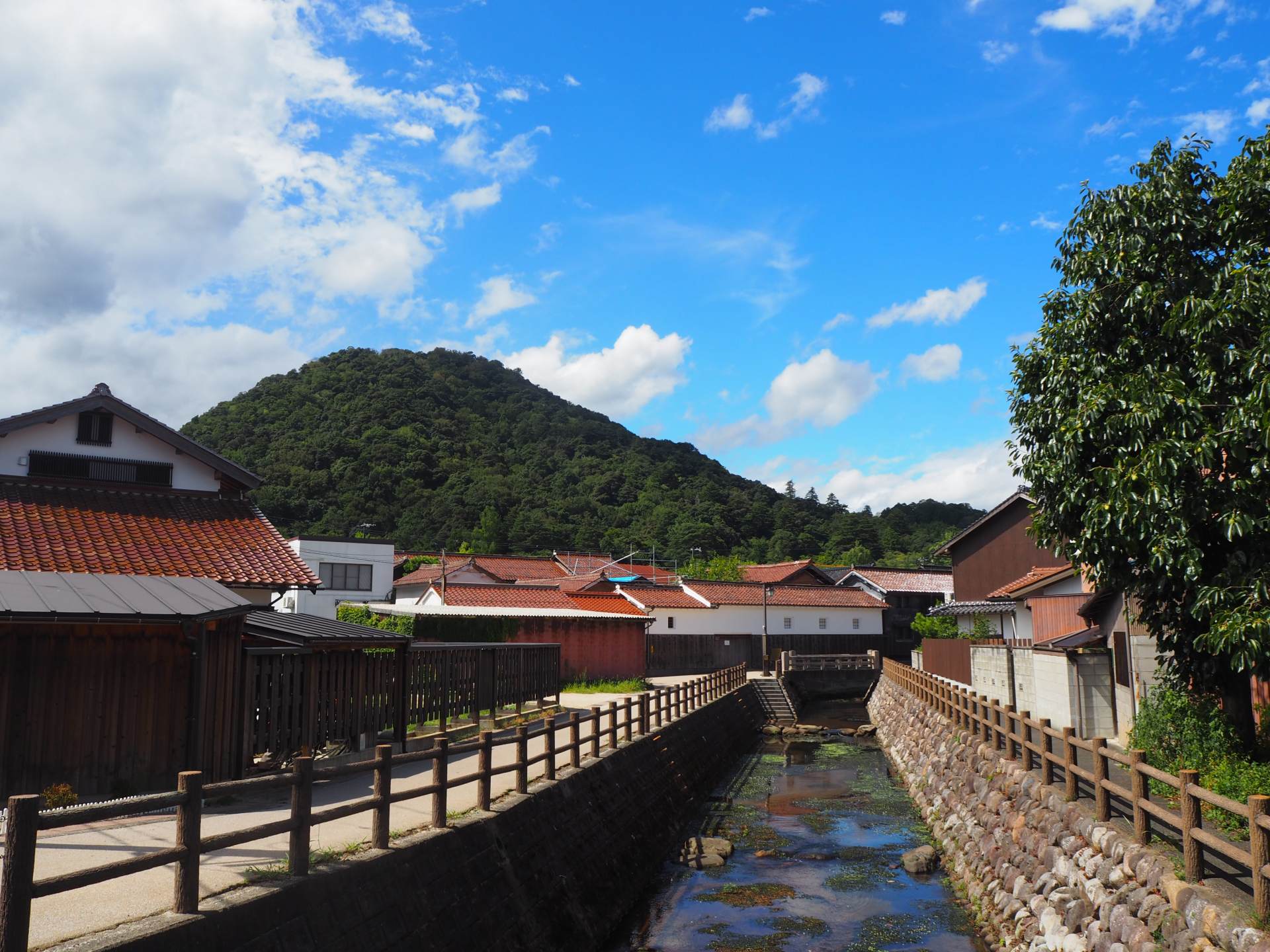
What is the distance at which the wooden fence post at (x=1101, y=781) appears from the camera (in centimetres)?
964

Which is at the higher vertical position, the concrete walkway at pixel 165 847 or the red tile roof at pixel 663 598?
the red tile roof at pixel 663 598

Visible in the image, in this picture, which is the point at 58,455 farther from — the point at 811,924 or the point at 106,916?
the point at 811,924

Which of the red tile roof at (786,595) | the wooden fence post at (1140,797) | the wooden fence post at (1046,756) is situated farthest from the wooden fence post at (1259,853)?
the red tile roof at (786,595)

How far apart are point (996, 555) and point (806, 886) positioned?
2889 cm

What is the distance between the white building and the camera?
43031 millimetres

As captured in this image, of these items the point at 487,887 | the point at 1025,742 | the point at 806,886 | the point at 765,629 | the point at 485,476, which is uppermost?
the point at 485,476

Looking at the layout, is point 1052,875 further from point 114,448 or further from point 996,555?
point 996,555

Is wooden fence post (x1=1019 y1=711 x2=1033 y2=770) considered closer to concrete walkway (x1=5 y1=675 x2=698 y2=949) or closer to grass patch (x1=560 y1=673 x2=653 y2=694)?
concrete walkway (x1=5 y1=675 x2=698 y2=949)

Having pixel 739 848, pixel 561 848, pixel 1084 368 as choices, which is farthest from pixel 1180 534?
pixel 739 848

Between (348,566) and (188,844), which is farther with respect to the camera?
(348,566)

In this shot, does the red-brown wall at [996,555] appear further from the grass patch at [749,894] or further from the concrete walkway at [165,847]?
the concrete walkway at [165,847]

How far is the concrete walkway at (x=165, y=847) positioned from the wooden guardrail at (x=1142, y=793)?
707cm

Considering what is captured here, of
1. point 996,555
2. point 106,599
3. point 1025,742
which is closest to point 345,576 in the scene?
point 996,555

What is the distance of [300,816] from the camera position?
23.6ft
